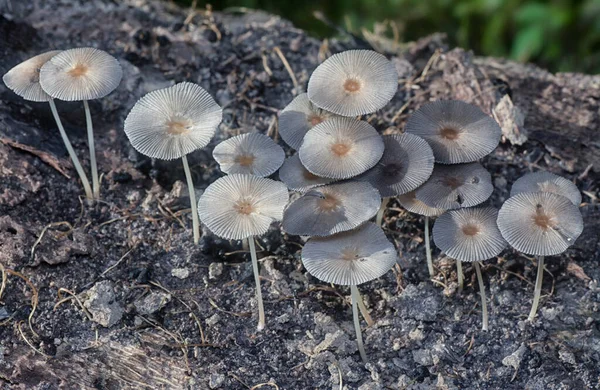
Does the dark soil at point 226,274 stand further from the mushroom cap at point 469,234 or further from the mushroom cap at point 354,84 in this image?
the mushroom cap at point 354,84

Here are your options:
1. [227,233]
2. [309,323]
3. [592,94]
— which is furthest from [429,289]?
[592,94]

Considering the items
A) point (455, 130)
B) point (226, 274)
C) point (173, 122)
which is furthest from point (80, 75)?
point (455, 130)

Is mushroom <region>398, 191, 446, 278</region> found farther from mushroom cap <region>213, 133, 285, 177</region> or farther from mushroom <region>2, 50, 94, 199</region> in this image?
mushroom <region>2, 50, 94, 199</region>

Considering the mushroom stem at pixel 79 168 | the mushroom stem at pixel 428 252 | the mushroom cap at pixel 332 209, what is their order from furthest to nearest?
the mushroom stem at pixel 79 168 → the mushroom stem at pixel 428 252 → the mushroom cap at pixel 332 209

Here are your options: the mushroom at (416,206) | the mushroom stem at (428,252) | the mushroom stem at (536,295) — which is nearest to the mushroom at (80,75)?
the mushroom at (416,206)

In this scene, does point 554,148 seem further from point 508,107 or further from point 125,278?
point 125,278

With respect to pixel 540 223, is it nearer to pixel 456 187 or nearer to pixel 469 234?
pixel 469 234
